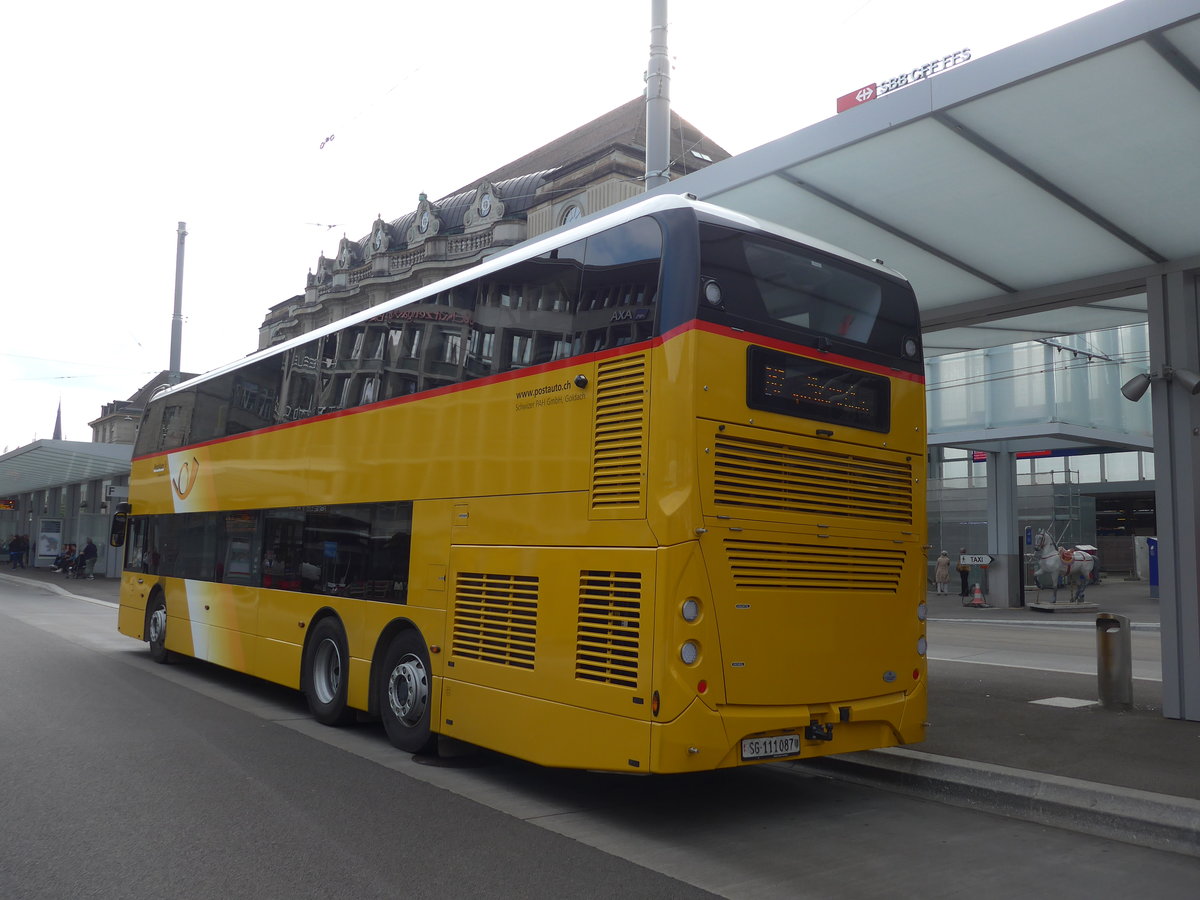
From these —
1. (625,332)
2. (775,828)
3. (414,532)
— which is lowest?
(775,828)

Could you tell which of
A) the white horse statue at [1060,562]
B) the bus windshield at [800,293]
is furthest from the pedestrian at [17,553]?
the bus windshield at [800,293]

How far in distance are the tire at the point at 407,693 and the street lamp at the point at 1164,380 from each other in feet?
22.0

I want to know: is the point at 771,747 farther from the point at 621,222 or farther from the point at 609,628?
the point at 621,222

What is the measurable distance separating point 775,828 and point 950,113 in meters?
5.29

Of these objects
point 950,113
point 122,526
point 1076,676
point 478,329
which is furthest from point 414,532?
point 122,526

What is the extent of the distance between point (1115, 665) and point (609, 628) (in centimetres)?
604

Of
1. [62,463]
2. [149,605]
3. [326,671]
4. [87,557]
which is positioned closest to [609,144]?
[62,463]

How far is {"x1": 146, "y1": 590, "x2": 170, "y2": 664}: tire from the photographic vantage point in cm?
1416

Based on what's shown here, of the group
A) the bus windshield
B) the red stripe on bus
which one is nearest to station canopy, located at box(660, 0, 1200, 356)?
the bus windshield

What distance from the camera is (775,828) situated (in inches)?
247

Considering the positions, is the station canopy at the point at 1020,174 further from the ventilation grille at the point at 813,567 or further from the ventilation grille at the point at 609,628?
the ventilation grille at the point at 609,628

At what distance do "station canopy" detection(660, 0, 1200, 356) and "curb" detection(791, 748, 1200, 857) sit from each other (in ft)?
15.4

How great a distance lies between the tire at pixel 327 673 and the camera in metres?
9.31

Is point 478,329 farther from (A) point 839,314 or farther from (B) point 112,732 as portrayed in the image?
(B) point 112,732
